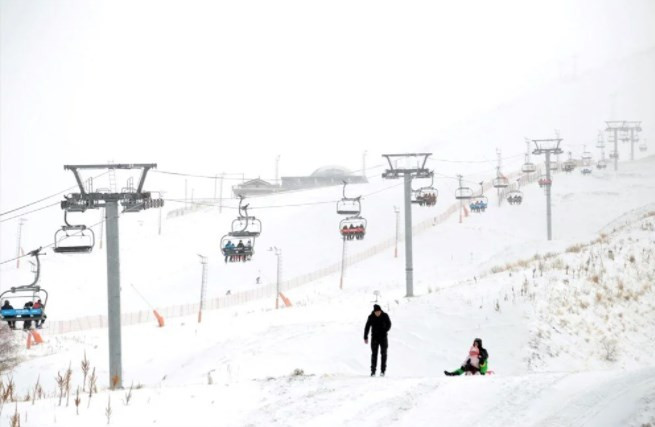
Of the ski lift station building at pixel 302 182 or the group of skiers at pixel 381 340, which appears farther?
the ski lift station building at pixel 302 182

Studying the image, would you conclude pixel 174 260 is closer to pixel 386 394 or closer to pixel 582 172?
pixel 582 172

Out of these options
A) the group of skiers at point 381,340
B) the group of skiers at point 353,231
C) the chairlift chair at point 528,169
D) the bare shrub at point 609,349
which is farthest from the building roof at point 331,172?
the group of skiers at point 381,340

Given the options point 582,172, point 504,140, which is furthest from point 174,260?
point 504,140

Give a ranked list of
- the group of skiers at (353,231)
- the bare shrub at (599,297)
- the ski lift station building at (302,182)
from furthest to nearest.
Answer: the ski lift station building at (302,182) < the group of skiers at (353,231) < the bare shrub at (599,297)

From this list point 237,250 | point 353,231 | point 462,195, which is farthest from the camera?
point 462,195

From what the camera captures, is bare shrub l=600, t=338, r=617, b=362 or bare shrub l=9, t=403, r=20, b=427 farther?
bare shrub l=600, t=338, r=617, b=362

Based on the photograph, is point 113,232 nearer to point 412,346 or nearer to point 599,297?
point 412,346

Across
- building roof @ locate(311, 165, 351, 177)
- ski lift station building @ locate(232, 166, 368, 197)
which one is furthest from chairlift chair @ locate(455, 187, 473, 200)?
building roof @ locate(311, 165, 351, 177)

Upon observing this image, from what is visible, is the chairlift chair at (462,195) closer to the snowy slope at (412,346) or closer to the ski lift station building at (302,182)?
the snowy slope at (412,346)

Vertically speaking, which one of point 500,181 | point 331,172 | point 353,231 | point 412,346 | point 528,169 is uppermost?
point 528,169

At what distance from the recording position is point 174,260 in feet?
239

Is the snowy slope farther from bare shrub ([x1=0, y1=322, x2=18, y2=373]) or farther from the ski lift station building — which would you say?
the ski lift station building

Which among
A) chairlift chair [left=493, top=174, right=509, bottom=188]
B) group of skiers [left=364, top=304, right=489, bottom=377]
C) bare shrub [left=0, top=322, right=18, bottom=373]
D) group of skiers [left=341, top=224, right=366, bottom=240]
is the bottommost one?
bare shrub [left=0, top=322, right=18, bottom=373]

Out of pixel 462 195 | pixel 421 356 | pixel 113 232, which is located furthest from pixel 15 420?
pixel 462 195
